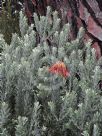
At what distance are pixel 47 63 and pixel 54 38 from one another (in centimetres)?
33

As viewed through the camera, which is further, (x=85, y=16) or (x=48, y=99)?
(x=85, y=16)

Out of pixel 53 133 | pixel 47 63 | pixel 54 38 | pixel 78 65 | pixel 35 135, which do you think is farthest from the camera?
pixel 54 38

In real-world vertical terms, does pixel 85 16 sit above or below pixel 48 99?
above

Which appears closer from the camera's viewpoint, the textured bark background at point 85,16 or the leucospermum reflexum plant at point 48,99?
the leucospermum reflexum plant at point 48,99

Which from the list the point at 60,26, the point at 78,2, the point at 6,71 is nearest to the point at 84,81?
the point at 6,71

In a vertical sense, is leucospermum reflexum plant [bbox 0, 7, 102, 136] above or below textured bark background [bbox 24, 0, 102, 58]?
below

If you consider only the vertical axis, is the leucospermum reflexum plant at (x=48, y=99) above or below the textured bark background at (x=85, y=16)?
below

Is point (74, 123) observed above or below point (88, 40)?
below

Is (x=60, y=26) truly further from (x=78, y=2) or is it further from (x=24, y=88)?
(x=24, y=88)

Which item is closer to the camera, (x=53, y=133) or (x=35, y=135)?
(x=35, y=135)

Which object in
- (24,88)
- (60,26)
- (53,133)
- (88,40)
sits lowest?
(53,133)

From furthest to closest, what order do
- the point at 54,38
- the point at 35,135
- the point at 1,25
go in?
the point at 1,25 < the point at 54,38 < the point at 35,135

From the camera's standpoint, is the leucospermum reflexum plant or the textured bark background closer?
the leucospermum reflexum plant

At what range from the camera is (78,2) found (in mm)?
2781
